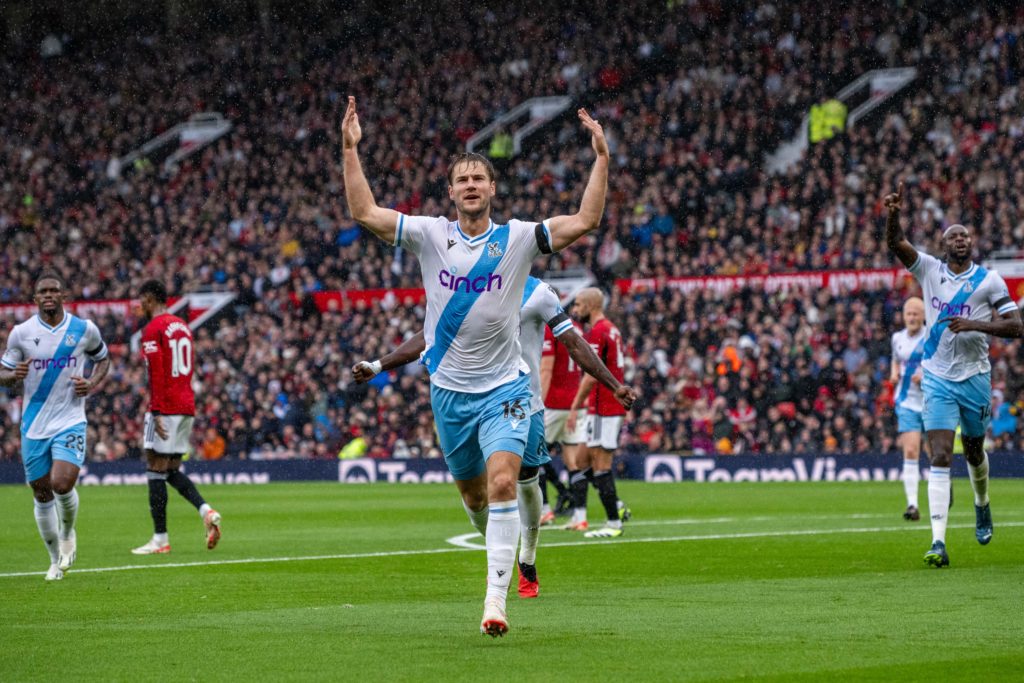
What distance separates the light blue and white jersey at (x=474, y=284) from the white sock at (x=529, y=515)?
6.67 feet

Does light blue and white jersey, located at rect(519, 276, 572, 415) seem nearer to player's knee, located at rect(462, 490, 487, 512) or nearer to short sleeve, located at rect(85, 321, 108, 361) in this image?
player's knee, located at rect(462, 490, 487, 512)

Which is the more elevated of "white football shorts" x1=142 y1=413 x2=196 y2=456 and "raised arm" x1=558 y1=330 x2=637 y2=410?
"raised arm" x1=558 y1=330 x2=637 y2=410

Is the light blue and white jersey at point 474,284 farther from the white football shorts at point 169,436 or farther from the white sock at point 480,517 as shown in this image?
the white football shorts at point 169,436

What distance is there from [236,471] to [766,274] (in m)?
12.4

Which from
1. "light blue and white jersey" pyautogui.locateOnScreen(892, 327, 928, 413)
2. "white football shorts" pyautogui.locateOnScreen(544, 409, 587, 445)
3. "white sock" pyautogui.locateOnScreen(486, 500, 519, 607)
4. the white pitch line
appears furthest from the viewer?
"light blue and white jersey" pyautogui.locateOnScreen(892, 327, 928, 413)

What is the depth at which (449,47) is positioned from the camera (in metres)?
43.7

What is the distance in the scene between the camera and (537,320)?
44.0 feet

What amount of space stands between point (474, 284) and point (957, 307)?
5.59 metres

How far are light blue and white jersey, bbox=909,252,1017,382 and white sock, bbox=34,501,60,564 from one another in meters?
7.47

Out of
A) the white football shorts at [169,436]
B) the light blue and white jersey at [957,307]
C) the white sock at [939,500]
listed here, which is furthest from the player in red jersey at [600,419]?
the white sock at [939,500]

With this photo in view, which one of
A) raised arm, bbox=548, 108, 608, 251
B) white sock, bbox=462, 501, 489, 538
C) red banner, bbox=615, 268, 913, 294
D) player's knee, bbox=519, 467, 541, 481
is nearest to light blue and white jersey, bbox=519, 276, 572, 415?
player's knee, bbox=519, 467, 541, 481

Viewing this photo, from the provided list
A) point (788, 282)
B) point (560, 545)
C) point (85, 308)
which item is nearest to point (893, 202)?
point (560, 545)

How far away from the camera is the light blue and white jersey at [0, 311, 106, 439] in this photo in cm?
1341

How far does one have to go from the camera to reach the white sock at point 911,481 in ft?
60.2
